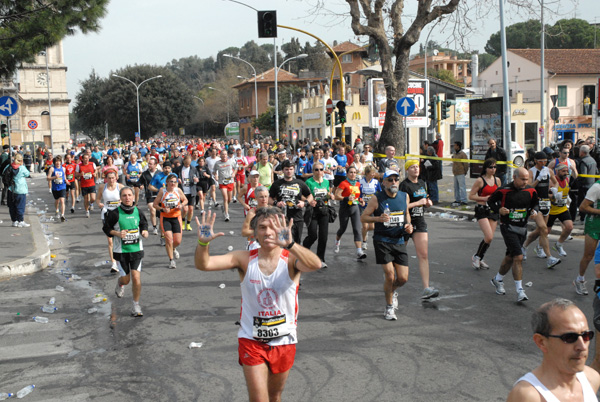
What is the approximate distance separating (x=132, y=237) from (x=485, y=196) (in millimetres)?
5184

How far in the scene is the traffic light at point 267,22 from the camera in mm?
21438

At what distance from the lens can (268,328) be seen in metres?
4.42

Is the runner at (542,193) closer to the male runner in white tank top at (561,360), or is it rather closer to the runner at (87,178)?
the male runner in white tank top at (561,360)

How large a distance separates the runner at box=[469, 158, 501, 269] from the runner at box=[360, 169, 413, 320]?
2.03 metres

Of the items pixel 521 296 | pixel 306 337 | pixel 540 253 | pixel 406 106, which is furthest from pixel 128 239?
pixel 406 106

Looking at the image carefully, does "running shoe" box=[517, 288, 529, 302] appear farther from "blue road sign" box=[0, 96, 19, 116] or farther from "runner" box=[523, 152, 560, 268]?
"blue road sign" box=[0, 96, 19, 116]

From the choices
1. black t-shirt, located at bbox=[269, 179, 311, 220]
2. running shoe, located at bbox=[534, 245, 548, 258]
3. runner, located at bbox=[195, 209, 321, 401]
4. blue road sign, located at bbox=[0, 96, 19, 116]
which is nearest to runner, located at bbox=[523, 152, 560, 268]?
running shoe, located at bbox=[534, 245, 548, 258]

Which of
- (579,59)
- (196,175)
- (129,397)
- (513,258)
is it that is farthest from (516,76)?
(129,397)

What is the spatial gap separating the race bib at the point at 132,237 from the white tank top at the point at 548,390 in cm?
Answer: 646

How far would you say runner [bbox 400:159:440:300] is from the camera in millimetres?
8734

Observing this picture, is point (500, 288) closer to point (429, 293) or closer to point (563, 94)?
point (429, 293)

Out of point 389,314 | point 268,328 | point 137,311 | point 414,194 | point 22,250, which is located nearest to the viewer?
point 268,328

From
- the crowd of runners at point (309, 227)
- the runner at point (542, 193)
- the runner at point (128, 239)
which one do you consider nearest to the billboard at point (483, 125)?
the crowd of runners at point (309, 227)

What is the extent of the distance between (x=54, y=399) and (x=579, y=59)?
203 ft
